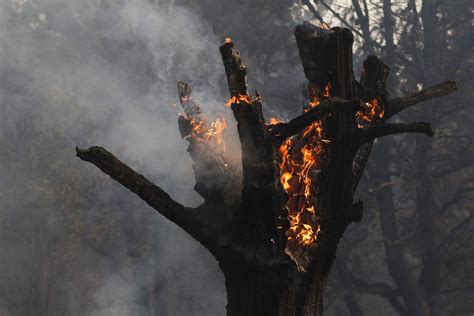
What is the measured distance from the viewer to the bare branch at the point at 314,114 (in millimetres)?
4566

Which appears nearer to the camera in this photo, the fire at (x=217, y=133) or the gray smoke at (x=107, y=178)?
the fire at (x=217, y=133)

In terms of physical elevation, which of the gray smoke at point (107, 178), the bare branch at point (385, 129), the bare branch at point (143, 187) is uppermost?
the gray smoke at point (107, 178)

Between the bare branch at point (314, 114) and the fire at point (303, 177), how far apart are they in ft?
1.49

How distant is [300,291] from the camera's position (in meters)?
4.99

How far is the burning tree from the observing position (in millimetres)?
4797

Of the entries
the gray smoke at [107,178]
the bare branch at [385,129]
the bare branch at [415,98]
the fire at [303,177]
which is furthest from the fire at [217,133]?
the gray smoke at [107,178]

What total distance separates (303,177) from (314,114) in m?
0.78

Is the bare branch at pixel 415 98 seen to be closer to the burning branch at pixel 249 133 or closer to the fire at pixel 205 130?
the burning branch at pixel 249 133

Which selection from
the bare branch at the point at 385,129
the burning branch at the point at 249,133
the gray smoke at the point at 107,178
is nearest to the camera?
the burning branch at the point at 249,133

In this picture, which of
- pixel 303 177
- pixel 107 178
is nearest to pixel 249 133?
pixel 303 177

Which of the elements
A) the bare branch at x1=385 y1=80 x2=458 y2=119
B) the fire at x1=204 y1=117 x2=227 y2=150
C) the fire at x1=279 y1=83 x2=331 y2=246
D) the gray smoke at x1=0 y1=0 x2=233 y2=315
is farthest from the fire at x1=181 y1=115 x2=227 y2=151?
the gray smoke at x1=0 y1=0 x2=233 y2=315

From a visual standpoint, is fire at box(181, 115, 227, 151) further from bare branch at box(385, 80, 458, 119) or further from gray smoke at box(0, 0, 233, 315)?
gray smoke at box(0, 0, 233, 315)

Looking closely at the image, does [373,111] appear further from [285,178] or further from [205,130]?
[205,130]

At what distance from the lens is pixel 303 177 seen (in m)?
5.23
